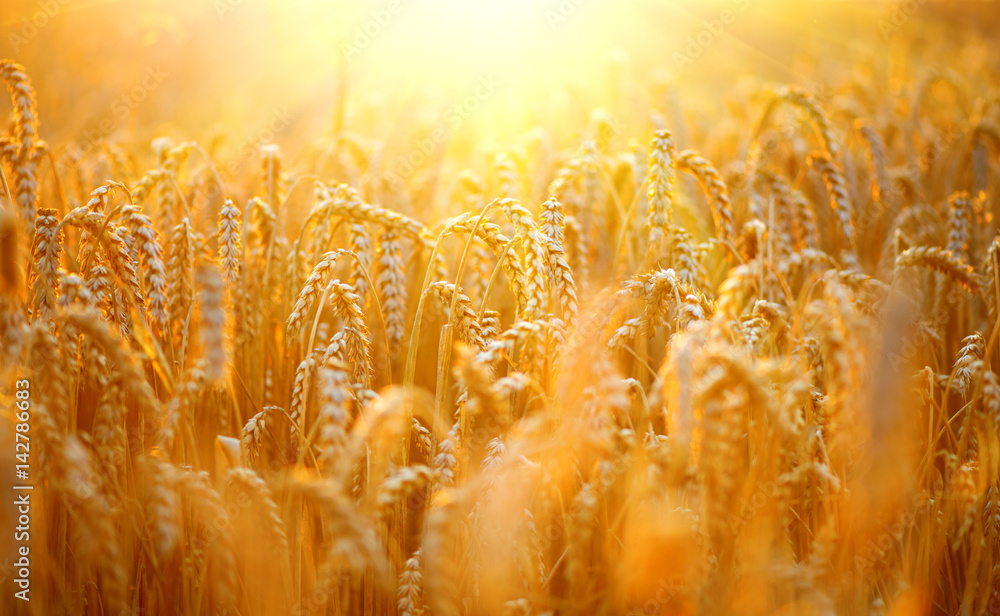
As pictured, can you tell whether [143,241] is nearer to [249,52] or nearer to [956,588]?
[956,588]

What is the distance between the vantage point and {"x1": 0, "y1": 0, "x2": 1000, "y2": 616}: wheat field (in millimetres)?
907

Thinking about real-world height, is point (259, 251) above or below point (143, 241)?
above

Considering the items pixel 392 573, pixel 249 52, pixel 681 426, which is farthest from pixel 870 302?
pixel 249 52

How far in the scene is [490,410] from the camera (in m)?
1.29

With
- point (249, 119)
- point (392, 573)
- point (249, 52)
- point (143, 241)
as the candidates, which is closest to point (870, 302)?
point (392, 573)

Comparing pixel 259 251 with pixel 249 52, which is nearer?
pixel 259 251

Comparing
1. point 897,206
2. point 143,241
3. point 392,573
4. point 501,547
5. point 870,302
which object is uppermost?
point 897,206

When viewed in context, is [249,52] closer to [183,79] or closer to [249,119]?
[183,79]

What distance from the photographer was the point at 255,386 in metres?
1.84

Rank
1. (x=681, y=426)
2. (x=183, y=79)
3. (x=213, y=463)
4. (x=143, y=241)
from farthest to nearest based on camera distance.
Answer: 1. (x=183, y=79)
2. (x=213, y=463)
3. (x=143, y=241)
4. (x=681, y=426)

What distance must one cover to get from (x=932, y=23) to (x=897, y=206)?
12.4 m

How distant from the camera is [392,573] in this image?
139 centimetres

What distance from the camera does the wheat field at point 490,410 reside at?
0.91m

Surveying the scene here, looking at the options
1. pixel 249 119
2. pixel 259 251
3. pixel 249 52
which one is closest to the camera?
pixel 259 251
